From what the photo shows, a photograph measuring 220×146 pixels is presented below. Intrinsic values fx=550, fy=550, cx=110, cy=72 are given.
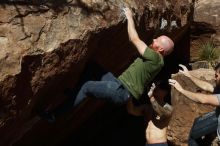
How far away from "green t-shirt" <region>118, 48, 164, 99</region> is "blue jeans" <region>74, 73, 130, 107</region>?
0.28 feet

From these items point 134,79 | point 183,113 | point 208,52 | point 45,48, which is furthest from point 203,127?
point 208,52

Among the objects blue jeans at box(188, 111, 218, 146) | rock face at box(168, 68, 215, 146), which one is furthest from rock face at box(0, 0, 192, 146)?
rock face at box(168, 68, 215, 146)

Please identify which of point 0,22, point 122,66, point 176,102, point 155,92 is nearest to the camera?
point 0,22

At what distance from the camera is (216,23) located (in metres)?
12.0

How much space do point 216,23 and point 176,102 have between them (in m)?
3.18

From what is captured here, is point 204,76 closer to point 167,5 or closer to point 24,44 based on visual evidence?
point 167,5

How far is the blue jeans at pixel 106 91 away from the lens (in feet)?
20.9

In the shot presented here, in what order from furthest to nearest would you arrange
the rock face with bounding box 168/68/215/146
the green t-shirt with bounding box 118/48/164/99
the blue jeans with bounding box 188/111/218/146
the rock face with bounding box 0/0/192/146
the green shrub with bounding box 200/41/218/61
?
the green shrub with bounding box 200/41/218/61, the rock face with bounding box 168/68/215/146, the blue jeans with bounding box 188/111/218/146, the green t-shirt with bounding box 118/48/164/99, the rock face with bounding box 0/0/192/146

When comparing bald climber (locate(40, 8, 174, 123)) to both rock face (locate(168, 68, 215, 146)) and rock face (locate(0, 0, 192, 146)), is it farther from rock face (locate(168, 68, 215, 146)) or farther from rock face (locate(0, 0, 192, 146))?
rock face (locate(168, 68, 215, 146))

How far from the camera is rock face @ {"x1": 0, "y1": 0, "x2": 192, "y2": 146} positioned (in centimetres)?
581

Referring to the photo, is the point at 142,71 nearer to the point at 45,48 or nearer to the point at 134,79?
the point at 134,79

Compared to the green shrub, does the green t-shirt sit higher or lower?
higher

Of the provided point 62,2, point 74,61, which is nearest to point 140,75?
point 74,61

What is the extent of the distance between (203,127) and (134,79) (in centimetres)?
→ 150
